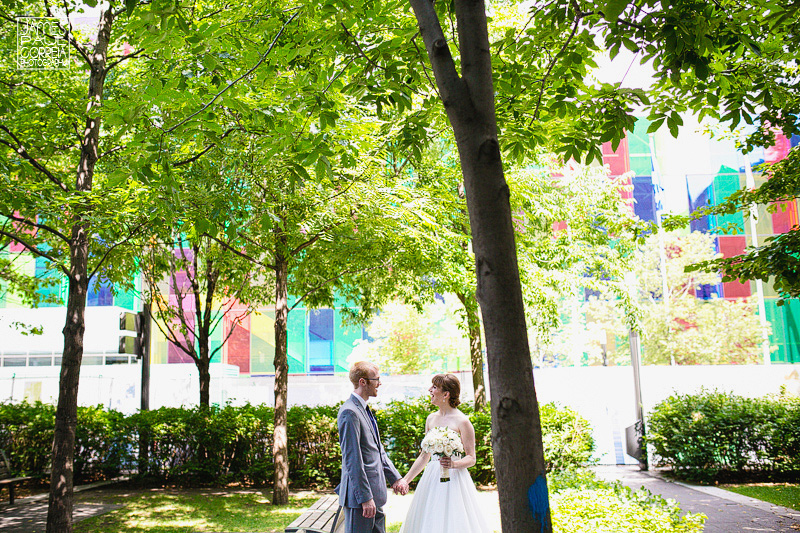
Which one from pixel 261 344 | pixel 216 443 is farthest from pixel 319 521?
pixel 261 344

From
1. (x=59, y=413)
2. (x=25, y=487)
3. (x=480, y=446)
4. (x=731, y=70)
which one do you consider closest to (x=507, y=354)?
(x=731, y=70)

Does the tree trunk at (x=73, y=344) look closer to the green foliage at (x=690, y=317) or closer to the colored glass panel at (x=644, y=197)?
the green foliage at (x=690, y=317)

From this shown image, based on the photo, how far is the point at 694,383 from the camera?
1708cm

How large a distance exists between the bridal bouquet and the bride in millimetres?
66

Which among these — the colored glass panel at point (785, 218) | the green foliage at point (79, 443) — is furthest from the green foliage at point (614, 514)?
the colored glass panel at point (785, 218)

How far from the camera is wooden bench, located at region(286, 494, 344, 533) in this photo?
5.68 metres

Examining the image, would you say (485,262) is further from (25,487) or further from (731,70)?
(25,487)

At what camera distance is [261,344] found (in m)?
43.7

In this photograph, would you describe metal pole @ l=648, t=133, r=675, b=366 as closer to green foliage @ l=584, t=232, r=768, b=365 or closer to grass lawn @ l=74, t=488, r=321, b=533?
green foliage @ l=584, t=232, r=768, b=365

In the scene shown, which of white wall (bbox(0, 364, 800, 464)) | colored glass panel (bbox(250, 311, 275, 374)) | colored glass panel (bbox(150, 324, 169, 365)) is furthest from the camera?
colored glass panel (bbox(250, 311, 275, 374))

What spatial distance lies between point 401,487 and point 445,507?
18.0 inches

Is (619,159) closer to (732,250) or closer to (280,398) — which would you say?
(732,250)

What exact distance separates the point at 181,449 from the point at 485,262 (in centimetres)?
1073

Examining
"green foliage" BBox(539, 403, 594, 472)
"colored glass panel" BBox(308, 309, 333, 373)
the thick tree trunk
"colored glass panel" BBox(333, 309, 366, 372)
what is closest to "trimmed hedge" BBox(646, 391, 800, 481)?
"green foliage" BBox(539, 403, 594, 472)
